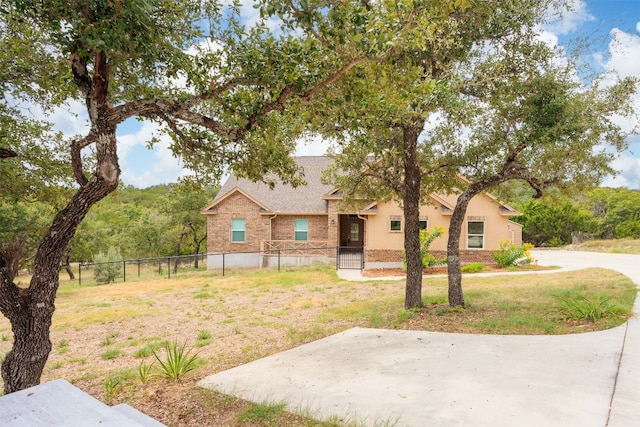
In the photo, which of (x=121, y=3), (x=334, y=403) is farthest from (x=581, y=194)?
(x=121, y=3)

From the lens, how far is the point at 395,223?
18.9m

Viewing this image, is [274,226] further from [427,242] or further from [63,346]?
[63,346]

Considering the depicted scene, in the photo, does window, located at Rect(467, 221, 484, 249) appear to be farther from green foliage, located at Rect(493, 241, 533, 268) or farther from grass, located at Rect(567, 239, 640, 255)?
grass, located at Rect(567, 239, 640, 255)

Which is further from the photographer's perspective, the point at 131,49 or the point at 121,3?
the point at 131,49

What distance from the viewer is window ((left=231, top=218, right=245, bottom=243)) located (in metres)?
21.7

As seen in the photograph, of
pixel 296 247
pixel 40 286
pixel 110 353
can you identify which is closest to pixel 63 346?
pixel 110 353

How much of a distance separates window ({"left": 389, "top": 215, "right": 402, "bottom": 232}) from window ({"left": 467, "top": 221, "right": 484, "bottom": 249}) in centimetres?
322

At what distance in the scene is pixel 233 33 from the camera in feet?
15.0

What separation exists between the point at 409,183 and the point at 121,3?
6.36 meters

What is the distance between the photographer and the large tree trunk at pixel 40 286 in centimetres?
422

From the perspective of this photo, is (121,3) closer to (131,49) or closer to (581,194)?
(131,49)

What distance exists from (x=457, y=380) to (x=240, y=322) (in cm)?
565

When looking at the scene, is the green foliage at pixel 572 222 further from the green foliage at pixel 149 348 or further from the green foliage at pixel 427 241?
the green foliage at pixel 149 348

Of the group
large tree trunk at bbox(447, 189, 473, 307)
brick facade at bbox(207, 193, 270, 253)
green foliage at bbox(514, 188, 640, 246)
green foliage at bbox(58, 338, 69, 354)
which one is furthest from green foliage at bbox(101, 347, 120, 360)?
green foliage at bbox(514, 188, 640, 246)
